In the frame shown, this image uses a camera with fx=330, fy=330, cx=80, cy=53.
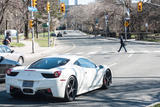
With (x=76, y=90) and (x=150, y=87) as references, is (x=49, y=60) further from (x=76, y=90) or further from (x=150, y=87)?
(x=150, y=87)

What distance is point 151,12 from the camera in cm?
6825

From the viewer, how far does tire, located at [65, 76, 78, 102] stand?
8.80 m

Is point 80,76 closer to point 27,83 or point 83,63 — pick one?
point 83,63

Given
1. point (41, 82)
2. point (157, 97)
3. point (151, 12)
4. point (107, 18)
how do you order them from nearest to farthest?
point (41, 82) → point (157, 97) → point (151, 12) → point (107, 18)

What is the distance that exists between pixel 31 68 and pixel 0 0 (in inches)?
1433

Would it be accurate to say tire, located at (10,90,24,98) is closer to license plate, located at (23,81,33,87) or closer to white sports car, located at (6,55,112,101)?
white sports car, located at (6,55,112,101)

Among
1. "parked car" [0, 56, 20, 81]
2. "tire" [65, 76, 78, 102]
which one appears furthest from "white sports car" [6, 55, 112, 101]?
"parked car" [0, 56, 20, 81]

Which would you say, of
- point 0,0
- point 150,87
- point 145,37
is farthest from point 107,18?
point 150,87

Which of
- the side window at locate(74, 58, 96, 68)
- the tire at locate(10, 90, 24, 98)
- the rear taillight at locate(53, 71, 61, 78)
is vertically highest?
the side window at locate(74, 58, 96, 68)

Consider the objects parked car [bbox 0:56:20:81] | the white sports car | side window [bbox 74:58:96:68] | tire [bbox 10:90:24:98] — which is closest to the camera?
the white sports car

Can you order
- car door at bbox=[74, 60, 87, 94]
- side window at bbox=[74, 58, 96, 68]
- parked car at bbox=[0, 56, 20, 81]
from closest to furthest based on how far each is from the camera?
car door at bbox=[74, 60, 87, 94] < side window at bbox=[74, 58, 96, 68] < parked car at bbox=[0, 56, 20, 81]

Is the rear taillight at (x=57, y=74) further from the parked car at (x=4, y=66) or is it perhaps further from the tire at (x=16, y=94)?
the parked car at (x=4, y=66)

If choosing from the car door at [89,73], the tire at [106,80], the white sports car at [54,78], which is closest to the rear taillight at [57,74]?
the white sports car at [54,78]

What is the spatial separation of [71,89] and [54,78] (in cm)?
75
